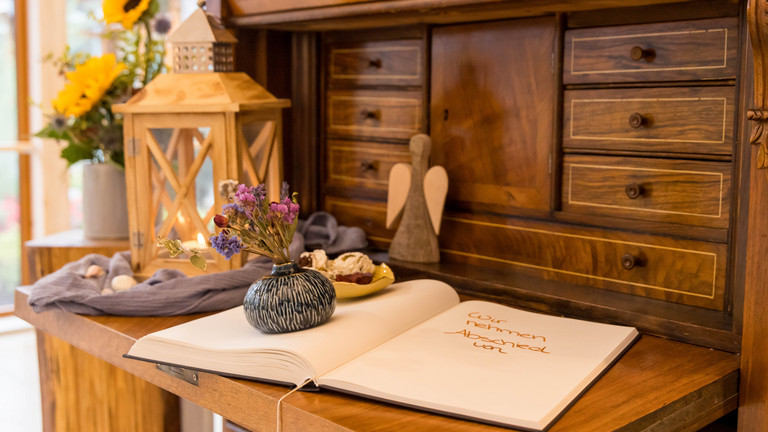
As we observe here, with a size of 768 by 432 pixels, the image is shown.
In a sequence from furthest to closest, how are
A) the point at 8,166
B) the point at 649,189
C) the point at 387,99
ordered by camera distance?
the point at 8,166, the point at 387,99, the point at 649,189

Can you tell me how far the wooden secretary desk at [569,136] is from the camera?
106 centimetres

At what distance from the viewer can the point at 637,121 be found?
1162 millimetres

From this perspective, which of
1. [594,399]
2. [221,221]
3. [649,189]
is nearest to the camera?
[594,399]

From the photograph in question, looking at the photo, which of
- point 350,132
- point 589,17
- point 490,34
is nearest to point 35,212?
point 350,132

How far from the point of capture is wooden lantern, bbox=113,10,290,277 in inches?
51.6

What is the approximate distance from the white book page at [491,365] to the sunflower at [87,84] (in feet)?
3.03

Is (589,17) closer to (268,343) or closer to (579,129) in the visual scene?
(579,129)

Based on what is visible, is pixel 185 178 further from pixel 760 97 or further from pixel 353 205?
pixel 760 97

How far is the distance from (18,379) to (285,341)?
1.77 metres

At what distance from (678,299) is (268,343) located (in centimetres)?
62

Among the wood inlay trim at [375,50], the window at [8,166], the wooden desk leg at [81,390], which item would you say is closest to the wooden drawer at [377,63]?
the wood inlay trim at [375,50]

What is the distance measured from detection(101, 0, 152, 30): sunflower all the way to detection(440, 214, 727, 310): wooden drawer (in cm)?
76

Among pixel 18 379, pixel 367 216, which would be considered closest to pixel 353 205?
pixel 367 216

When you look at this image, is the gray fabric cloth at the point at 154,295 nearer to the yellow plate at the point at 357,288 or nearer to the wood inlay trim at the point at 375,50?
the yellow plate at the point at 357,288
